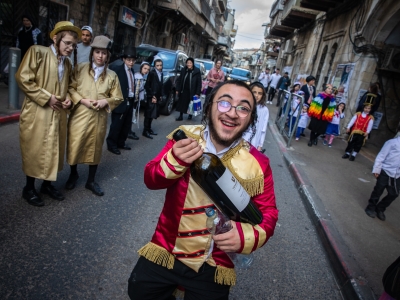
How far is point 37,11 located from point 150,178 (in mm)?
11193

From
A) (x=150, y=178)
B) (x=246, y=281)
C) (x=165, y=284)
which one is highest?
(x=150, y=178)

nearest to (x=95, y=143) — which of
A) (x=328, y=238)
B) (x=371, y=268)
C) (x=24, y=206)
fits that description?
(x=24, y=206)

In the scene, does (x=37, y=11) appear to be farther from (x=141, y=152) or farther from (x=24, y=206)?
(x=24, y=206)

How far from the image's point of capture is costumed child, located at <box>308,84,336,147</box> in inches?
340

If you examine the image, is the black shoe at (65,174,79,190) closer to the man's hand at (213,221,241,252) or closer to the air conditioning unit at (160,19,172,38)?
the man's hand at (213,221,241,252)

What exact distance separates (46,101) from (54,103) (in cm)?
8

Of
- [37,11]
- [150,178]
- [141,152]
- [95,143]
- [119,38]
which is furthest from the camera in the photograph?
[119,38]

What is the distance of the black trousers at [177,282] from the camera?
1.49m

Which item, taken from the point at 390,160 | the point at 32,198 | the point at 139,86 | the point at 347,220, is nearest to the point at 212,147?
the point at 32,198

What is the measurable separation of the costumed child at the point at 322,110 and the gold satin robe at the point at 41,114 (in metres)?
7.42

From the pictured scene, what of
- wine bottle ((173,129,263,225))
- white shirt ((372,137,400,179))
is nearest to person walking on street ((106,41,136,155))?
wine bottle ((173,129,263,225))

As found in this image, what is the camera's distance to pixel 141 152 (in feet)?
19.4

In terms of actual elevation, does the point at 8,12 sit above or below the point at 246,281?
above

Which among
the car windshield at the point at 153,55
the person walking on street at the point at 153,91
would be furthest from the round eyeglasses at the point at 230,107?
the car windshield at the point at 153,55
